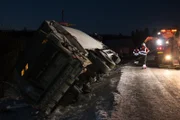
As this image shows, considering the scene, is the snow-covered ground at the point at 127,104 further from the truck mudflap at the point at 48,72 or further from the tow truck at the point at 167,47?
the tow truck at the point at 167,47

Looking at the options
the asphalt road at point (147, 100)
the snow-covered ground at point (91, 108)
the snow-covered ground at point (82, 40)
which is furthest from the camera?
the snow-covered ground at point (82, 40)

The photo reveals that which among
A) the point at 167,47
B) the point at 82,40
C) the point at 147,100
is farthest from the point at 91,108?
the point at 167,47

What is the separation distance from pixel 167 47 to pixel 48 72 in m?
10.7

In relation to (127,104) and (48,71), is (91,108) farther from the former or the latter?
(48,71)

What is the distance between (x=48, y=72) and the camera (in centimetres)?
654

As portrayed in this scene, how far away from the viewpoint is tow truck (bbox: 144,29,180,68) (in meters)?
15.3

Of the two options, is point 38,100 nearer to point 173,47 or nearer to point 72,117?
point 72,117

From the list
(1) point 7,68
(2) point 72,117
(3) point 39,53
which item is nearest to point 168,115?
(2) point 72,117

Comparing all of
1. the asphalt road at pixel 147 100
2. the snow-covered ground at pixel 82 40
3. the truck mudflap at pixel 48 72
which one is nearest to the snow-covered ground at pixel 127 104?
the asphalt road at pixel 147 100

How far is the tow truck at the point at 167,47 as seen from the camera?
15328 millimetres

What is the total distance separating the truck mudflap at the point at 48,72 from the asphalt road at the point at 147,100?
136cm

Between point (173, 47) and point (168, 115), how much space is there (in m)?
10.4

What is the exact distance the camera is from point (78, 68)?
6.32 metres

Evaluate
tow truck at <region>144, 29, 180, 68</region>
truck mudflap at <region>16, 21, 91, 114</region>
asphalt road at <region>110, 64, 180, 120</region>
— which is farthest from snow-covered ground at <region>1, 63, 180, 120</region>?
tow truck at <region>144, 29, 180, 68</region>
